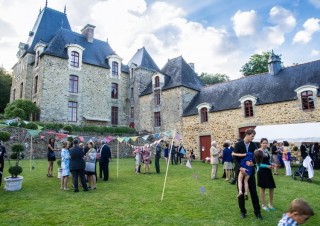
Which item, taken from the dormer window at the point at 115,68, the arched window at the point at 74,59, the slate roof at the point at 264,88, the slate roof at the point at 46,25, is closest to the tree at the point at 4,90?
the slate roof at the point at 46,25

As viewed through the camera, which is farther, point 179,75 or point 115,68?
point 115,68

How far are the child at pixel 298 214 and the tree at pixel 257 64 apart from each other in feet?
100

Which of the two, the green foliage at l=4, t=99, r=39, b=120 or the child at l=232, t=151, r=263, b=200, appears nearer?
the child at l=232, t=151, r=263, b=200

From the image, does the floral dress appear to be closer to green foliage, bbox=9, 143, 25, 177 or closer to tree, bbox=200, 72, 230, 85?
green foliage, bbox=9, 143, 25, 177

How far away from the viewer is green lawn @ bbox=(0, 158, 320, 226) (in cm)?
438

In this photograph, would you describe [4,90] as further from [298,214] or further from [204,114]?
[298,214]

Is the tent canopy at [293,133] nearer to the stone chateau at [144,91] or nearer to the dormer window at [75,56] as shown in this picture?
the stone chateau at [144,91]

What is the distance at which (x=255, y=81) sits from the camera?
1883cm

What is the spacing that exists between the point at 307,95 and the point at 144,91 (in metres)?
14.9

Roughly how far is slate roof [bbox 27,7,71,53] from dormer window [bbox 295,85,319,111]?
73.5ft

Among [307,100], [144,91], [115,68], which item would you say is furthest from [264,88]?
[115,68]

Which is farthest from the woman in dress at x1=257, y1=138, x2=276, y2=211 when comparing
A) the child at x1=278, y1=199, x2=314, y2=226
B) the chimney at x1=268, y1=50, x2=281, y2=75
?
the chimney at x1=268, y1=50, x2=281, y2=75

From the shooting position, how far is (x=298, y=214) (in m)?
2.44

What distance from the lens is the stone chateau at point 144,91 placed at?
16.5m
